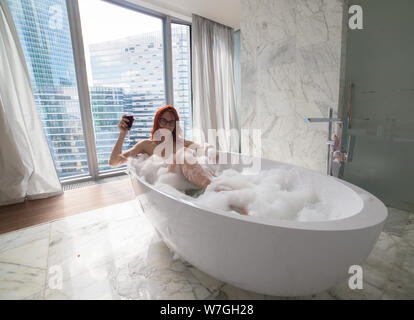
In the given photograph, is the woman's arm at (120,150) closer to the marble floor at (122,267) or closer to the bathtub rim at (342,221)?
the marble floor at (122,267)

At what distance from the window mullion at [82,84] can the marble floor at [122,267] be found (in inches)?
48.2

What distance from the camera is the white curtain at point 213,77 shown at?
3.48 m

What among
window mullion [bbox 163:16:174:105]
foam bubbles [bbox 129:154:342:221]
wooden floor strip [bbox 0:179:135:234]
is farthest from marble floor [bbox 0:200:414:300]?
window mullion [bbox 163:16:174:105]

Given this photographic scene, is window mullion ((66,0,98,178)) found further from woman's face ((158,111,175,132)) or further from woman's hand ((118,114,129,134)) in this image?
woman's face ((158,111,175,132))

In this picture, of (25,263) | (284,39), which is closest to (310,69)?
(284,39)

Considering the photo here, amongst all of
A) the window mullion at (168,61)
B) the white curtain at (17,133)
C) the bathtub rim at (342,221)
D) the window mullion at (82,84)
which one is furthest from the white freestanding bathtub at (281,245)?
the window mullion at (168,61)

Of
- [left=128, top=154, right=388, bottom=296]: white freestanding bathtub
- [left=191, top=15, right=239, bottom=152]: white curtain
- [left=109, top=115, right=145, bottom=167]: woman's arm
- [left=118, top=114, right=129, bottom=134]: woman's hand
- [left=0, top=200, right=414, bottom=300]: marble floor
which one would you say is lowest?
[left=0, top=200, right=414, bottom=300]: marble floor

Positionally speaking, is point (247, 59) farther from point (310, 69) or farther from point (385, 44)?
point (385, 44)

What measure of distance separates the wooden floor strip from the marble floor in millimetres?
174

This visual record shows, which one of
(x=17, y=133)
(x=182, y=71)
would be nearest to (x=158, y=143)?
(x=17, y=133)

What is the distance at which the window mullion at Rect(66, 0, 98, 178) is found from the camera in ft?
8.26

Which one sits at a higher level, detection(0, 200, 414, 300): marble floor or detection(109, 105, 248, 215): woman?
detection(109, 105, 248, 215): woman
